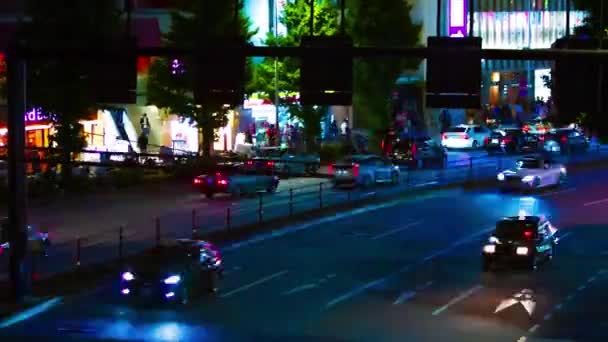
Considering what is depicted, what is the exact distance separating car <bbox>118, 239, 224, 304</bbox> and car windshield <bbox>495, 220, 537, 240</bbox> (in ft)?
26.5

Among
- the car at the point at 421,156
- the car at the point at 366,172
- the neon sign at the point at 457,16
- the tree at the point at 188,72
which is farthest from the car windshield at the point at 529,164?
the neon sign at the point at 457,16

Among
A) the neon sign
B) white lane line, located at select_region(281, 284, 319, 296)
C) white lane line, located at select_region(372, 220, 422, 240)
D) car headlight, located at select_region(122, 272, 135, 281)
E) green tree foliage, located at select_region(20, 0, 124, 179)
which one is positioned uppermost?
the neon sign

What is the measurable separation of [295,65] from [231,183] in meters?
21.4

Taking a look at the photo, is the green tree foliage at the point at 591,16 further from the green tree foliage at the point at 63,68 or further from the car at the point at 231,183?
the green tree foliage at the point at 63,68

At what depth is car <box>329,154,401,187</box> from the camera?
161 feet

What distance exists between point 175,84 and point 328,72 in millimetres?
35828

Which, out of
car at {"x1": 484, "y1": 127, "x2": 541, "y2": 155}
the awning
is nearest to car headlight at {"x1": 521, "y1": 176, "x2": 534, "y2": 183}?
the awning

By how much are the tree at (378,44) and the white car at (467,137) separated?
714 cm

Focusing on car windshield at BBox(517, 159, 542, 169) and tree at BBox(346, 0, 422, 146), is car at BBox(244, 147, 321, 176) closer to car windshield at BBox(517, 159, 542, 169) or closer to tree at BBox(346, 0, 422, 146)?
tree at BBox(346, 0, 422, 146)

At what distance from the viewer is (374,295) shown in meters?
26.8

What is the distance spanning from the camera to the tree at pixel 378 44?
205 feet

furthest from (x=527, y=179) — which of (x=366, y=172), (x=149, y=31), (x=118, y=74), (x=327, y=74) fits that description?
(x=118, y=74)

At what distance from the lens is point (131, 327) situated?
22.8 metres

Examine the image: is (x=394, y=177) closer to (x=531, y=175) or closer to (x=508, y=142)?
(x=531, y=175)
